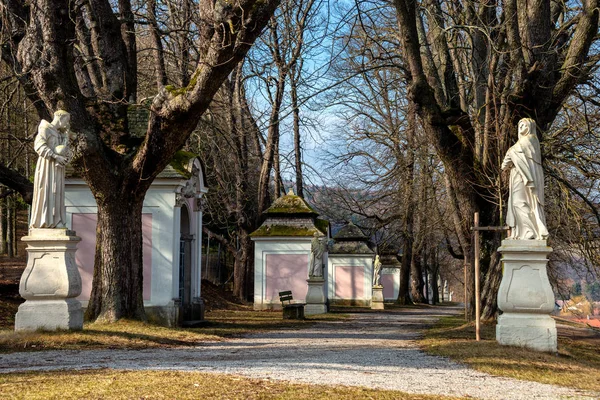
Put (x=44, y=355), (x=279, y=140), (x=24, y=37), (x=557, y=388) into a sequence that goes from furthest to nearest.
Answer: (x=279, y=140) < (x=24, y=37) < (x=44, y=355) < (x=557, y=388)

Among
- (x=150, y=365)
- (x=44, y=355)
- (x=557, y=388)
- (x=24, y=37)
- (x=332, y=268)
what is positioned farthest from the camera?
(x=332, y=268)

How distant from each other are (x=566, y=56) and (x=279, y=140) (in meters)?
19.8

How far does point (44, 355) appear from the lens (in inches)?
403

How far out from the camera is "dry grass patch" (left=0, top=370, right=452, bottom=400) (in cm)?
668

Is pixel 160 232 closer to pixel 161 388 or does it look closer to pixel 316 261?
pixel 316 261

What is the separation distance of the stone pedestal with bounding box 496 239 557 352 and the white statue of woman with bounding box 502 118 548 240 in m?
0.23

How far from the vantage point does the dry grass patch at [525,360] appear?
29.5 ft

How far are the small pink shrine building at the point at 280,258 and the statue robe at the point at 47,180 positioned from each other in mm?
18073

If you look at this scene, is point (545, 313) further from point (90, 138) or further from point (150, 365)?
point (90, 138)

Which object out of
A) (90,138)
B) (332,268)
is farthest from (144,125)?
(332,268)

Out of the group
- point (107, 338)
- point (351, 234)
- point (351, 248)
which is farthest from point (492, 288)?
point (351, 234)

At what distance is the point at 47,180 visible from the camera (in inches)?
492

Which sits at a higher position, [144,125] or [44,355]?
[144,125]

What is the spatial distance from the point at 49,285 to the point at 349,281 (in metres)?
27.0
